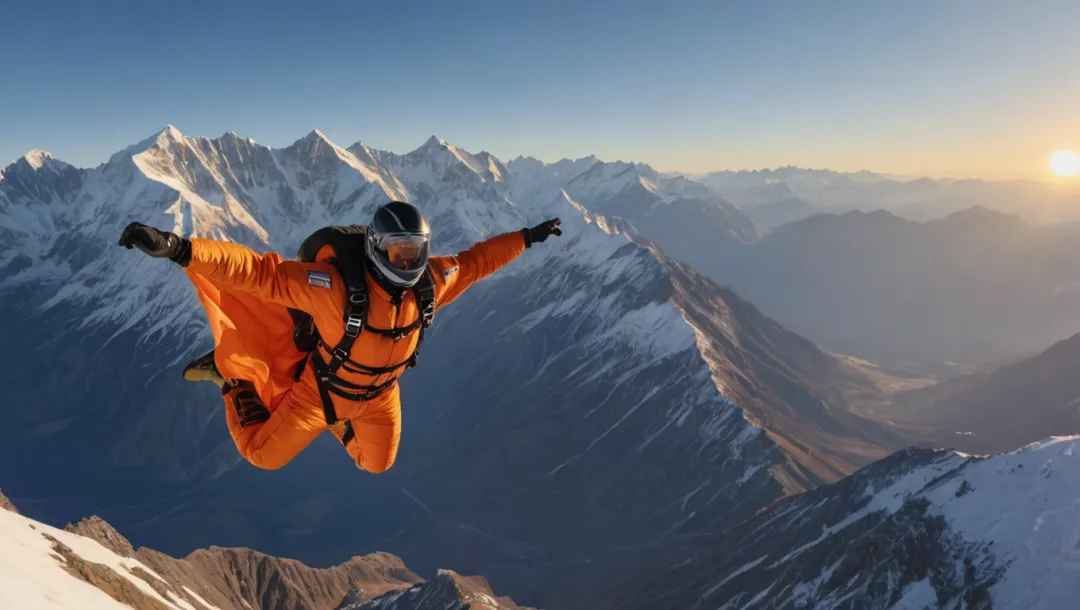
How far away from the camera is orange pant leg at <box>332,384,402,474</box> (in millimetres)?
14836

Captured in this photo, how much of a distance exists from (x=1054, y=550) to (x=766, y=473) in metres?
124

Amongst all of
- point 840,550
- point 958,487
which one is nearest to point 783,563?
point 840,550

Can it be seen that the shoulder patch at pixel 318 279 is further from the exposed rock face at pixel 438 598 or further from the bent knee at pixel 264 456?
the exposed rock face at pixel 438 598

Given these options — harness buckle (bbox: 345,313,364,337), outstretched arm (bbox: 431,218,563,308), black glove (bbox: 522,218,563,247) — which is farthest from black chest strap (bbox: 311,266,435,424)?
black glove (bbox: 522,218,563,247)

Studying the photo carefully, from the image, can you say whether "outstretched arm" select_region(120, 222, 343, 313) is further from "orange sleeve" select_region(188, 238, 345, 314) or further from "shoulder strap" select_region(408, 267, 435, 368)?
"shoulder strap" select_region(408, 267, 435, 368)

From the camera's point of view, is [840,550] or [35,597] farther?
[840,550]

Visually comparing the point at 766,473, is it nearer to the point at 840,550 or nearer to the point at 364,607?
the point at 840,550

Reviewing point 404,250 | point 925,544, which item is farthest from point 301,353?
point 925,544

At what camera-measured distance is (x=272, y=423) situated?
1466cm

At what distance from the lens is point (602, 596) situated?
527 feet

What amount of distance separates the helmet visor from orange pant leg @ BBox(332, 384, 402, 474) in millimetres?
4142

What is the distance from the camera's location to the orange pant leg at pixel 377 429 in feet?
48.7

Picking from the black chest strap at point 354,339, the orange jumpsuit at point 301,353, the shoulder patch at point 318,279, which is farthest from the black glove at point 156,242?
the black chest strap at point 354,339

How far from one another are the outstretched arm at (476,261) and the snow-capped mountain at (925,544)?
91306 mm
